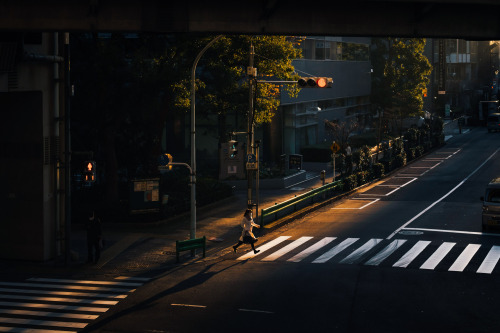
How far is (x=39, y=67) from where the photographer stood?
92.4 feet

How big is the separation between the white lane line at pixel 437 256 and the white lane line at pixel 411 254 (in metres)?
0.59

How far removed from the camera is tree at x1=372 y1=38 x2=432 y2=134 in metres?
84.1

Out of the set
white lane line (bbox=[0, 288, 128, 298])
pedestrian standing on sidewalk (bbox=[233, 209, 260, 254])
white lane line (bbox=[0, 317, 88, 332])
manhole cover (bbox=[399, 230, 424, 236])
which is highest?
pedestrian standing on sidewalk (bbox=[233, 209, 260, 254])

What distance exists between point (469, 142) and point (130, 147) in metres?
52.0

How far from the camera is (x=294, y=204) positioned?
4034 cm

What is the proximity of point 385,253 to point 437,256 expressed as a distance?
1.87m

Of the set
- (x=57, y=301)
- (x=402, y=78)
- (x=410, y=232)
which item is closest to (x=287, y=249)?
(x=410, y=232)

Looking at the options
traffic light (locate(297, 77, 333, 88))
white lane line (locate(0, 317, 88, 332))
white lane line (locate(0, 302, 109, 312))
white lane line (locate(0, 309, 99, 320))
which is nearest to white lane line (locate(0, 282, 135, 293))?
white lane line (locate(0, 302, 109, 312))

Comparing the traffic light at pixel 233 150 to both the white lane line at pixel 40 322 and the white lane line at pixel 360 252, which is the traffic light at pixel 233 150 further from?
the white lane line at pixel 40 322

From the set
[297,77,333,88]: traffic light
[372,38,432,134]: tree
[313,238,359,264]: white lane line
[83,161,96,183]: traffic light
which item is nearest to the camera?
[313,238,359,264]: white lane line

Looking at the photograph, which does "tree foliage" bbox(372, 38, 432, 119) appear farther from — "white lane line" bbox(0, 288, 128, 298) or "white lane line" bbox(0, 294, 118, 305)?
"white lane line" bbox(0, 294, 118, 305)

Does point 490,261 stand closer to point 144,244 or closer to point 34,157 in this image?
point 144,244

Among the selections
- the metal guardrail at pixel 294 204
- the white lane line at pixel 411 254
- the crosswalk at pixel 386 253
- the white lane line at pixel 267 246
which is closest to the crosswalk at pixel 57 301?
the white lane line at pixel 267 246

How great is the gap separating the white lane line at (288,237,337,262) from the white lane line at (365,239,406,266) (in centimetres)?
246
